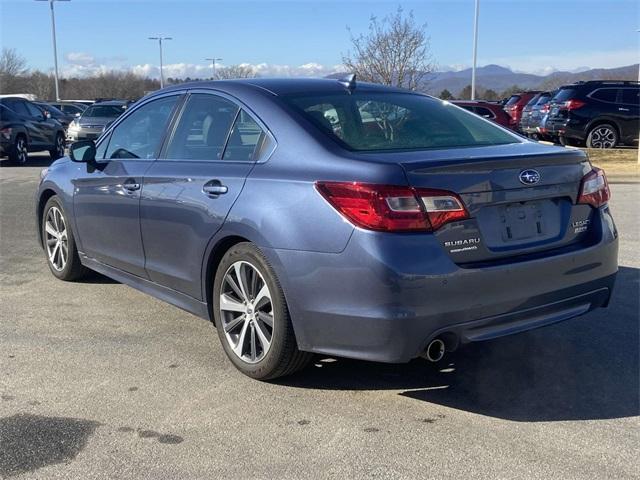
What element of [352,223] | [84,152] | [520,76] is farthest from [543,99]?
[520,76]

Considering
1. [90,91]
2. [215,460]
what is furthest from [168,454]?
[90,91]

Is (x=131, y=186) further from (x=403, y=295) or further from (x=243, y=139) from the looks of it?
(x=403, y=295)

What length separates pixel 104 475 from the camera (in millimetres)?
3006

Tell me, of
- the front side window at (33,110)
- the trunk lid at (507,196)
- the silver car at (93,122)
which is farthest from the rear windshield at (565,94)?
the trunk lid at (507,196)

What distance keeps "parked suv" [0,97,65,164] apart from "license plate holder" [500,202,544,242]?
16733mm

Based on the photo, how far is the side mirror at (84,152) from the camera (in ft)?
17.7

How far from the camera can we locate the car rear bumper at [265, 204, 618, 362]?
10.6 ft

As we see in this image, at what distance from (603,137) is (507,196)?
16283 mm

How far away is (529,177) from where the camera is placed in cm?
359

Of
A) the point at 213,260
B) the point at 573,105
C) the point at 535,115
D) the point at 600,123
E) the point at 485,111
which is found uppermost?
the point at 573,105

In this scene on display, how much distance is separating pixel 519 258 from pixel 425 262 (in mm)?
584

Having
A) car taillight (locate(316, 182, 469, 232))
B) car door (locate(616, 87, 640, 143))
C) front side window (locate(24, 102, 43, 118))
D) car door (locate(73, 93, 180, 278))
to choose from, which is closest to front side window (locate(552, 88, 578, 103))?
car door (locate(616, 87, 640, 143))

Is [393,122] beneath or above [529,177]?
above

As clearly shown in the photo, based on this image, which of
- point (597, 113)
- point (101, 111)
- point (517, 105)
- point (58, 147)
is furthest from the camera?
point (517, 105)
